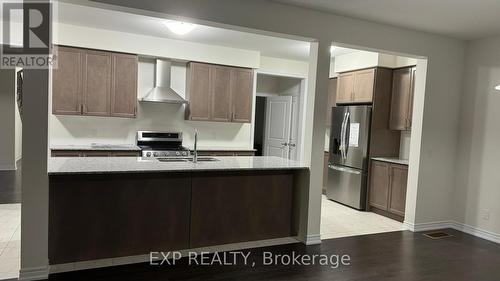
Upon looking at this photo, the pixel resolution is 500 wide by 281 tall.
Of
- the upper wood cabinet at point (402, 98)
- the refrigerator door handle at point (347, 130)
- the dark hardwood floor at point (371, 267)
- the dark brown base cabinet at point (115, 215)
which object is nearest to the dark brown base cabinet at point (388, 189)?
the refrigerator door handle at point (347, 130)

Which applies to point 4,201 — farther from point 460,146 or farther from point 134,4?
point 460,146

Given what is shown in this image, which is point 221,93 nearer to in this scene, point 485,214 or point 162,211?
point 162,211

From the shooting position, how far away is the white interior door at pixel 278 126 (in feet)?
23.4

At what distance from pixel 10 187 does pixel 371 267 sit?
6178 millimetres

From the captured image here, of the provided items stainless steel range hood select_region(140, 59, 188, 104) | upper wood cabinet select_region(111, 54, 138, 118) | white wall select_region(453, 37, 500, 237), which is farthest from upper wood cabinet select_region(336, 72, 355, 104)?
upper wood cabinet select_region(111, 54, 138, 118)

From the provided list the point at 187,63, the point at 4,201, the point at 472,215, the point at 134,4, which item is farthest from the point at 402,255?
the point at 4,201

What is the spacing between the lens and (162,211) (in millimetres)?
3396

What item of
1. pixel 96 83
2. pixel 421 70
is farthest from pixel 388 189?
pixel 96 83

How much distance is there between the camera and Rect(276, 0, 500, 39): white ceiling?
3.33 m

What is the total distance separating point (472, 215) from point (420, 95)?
68.9 inches

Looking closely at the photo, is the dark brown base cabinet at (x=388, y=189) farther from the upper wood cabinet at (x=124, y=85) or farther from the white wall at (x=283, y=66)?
the upper wood cabinet at (x=124, y=85)

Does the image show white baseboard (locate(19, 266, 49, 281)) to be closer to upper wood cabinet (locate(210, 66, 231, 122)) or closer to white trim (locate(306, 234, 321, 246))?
white trim (locate(306, 234, 321, 246))

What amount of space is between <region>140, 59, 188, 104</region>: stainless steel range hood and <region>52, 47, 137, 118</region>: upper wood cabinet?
1.01 feet

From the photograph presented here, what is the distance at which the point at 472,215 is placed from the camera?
4609mm
